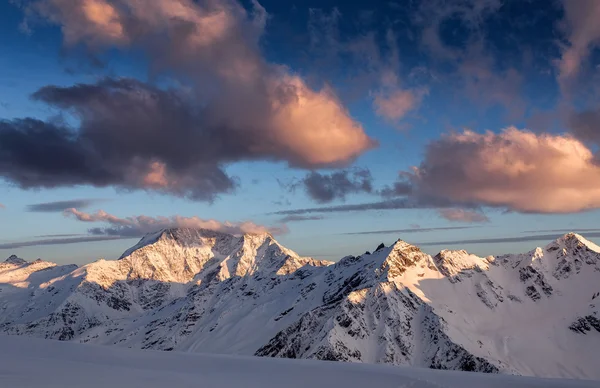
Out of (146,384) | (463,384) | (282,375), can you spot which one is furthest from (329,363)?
(146,384)

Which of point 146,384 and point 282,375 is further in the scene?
point 282,375

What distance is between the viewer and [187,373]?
17.4m

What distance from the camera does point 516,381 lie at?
743 inches

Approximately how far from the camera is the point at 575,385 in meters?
17.6

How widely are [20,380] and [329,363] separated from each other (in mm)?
12357

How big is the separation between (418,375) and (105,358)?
41.0ft

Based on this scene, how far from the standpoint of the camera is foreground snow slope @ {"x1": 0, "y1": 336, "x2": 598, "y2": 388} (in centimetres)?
1503

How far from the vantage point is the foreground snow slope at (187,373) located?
1503 cm

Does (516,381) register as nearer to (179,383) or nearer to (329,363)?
(329,363)

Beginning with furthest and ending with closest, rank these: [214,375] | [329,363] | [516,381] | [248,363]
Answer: [329,363]
[248,363]
[516,381]
[214,375]

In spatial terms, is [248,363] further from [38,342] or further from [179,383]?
[38,342]

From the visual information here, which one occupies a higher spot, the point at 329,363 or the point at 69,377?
the point at 69,377

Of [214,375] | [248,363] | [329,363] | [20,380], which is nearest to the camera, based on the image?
[20,380]

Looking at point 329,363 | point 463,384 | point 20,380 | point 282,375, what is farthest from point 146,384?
point 463,384
